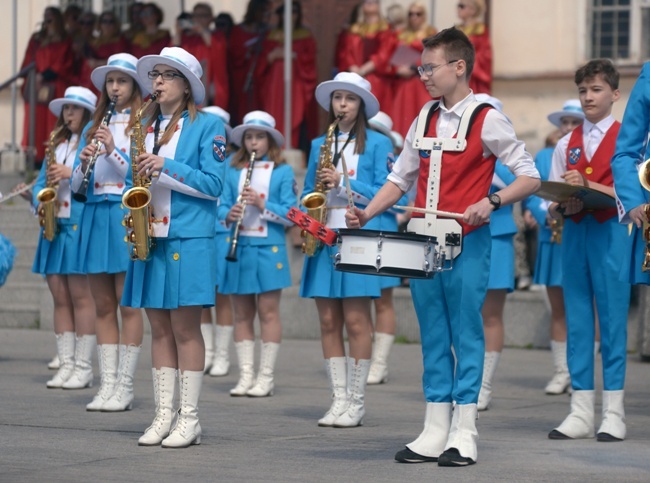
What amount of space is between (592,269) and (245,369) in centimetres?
324

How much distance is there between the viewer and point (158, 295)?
775 cm

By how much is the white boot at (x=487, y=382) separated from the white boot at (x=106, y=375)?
2370 mm

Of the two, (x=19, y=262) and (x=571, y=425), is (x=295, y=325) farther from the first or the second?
(x=571, y=425)

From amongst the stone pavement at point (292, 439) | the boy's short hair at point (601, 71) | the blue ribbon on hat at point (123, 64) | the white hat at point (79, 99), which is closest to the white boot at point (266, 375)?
the stone pavement at point (292, 439)

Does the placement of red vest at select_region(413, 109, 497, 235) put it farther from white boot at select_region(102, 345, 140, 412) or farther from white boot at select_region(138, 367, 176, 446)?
white boot at select_region(102, 345, 140, 412)

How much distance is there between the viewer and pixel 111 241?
31.4 ft

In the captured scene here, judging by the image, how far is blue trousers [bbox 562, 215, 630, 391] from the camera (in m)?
8.24

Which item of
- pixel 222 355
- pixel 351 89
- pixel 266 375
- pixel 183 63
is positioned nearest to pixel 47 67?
pixel 222 355

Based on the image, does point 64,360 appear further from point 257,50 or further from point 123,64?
point 257,50

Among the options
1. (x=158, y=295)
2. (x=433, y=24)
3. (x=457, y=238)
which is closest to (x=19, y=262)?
(x=433, y=24)

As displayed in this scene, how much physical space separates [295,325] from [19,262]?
351 centimetres

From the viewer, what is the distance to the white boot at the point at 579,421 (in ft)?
27.3

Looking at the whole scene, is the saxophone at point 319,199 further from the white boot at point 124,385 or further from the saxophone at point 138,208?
the saxophone at point 138,208

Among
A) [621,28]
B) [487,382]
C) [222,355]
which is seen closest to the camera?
[487,382]
